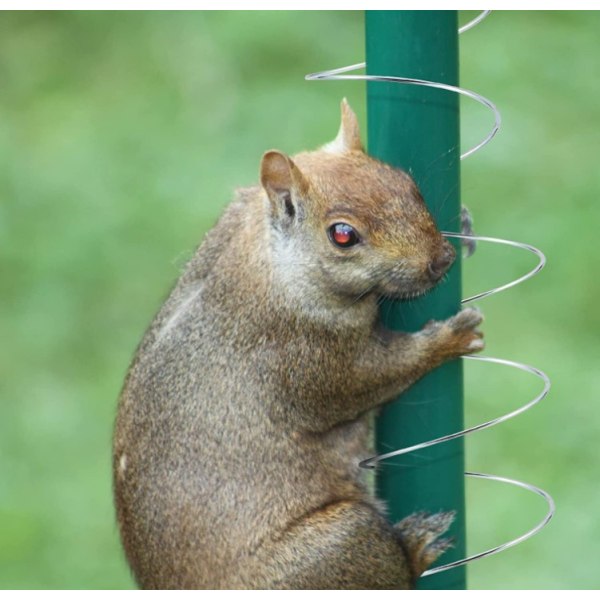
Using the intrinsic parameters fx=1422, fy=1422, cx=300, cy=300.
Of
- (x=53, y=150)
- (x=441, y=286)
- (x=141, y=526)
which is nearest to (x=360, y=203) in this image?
(x=441, y=286)

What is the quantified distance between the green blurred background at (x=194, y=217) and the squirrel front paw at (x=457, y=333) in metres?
2.61

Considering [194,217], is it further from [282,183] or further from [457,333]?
[457,333]

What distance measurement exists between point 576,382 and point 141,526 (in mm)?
3514

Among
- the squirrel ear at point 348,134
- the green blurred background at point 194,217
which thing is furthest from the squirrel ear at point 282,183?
the green blurred background at point 194,217

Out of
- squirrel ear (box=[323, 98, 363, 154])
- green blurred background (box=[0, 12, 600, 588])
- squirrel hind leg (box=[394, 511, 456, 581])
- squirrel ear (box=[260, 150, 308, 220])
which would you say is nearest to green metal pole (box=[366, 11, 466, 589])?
squirrel hind leg (box=[394, 511, 456, 581])

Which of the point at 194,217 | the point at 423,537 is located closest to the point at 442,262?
the point at 423,537

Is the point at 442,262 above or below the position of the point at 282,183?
below

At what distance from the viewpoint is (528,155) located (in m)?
8.65

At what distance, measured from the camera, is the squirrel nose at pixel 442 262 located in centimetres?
357

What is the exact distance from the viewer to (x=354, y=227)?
3.66 metres

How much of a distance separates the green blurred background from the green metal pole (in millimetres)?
2608

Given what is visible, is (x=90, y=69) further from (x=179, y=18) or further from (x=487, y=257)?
(x=487, y=257)

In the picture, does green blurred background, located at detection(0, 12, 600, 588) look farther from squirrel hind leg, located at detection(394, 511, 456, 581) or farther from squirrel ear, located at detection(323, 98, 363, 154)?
squirrel ear, located at detection(323, 98, 363, 154)

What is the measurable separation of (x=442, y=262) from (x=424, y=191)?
0.65 ft
